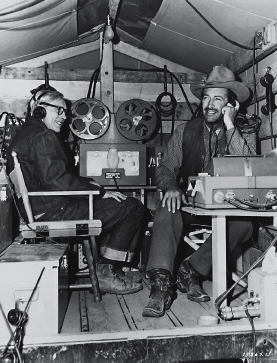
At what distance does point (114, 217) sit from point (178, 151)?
2.74ft

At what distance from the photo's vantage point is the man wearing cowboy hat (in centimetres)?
259

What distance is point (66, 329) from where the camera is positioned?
223 cm

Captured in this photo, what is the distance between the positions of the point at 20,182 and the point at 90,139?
5.22 ft

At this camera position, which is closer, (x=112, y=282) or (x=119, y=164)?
(x=112, y=282)

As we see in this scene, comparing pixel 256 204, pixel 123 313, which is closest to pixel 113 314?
pixel 123 313

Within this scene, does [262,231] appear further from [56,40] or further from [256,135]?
[56,40]

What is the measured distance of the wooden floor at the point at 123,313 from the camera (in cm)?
226

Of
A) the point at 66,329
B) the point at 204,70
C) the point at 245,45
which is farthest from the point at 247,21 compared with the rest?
the point at 66,329

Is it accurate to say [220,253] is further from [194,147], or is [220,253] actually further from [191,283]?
[194,147]

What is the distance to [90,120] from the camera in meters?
4.21

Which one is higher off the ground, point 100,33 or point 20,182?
point 100,33

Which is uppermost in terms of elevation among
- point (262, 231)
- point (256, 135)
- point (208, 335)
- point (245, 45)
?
point (245, 45)

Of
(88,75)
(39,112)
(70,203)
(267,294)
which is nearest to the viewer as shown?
(267,294)

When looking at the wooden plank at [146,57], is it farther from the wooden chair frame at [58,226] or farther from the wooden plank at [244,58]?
the wooden chair frame at [58,226]
